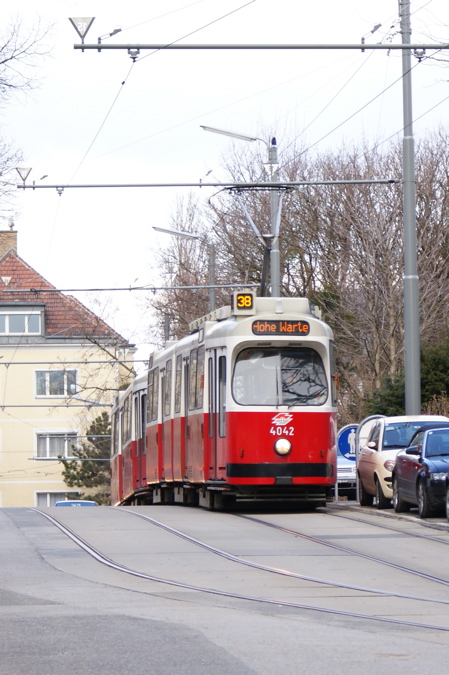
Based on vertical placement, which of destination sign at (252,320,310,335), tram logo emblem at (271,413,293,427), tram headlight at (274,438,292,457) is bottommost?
tram headlight at (274,438,292,457)

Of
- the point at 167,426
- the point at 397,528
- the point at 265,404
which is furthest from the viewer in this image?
the point at 167,426

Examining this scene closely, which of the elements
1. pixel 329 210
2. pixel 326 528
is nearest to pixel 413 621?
pixel 326 528

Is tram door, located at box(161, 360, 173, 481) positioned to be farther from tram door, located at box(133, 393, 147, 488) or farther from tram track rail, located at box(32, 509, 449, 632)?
tram track rail, located at box(32, 509, 449, 632)

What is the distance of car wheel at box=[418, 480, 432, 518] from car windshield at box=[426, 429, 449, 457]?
52cm

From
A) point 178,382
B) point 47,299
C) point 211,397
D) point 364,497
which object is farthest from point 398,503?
point 47,299

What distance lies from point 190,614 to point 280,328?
1147 cm

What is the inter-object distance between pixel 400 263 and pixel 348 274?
2121 mm

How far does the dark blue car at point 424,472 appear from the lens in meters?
18.8

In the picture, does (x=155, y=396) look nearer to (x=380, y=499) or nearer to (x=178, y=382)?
(x=178, y=382)

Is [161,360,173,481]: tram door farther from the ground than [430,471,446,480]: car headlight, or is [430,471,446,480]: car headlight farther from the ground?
[161,360,173,481]: tram door

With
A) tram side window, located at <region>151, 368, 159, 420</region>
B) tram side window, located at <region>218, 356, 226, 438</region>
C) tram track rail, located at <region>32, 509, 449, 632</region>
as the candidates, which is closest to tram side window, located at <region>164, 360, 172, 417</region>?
tram side window, located at <region>151, 368, 159, 420</region>

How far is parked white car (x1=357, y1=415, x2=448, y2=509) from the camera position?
862 inches

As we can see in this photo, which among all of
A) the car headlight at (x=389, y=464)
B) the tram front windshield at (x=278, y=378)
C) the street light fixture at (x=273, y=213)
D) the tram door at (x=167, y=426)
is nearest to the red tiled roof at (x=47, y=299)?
the street light fixture at (x=273, y=213)

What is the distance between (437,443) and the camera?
1952cm
